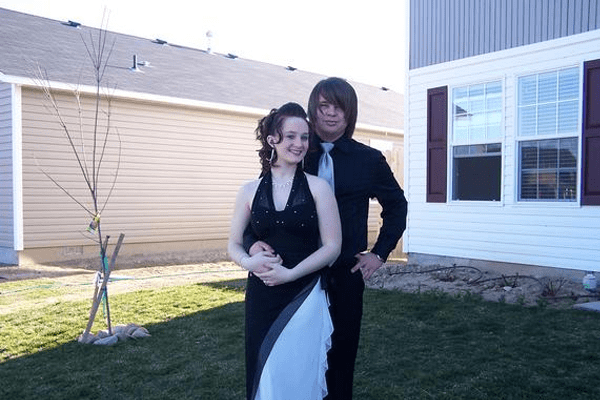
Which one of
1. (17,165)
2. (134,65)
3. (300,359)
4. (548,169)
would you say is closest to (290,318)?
(300,359)

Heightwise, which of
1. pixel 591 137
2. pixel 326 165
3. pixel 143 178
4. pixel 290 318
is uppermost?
pixel 591 137

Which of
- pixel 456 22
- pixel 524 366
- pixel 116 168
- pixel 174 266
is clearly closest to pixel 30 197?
pixel 116 168

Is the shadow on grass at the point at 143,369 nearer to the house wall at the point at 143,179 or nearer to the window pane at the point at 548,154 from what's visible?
the window pane at the point at 548,154

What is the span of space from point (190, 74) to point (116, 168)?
362 cm

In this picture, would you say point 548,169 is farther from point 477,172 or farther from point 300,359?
point 300,359

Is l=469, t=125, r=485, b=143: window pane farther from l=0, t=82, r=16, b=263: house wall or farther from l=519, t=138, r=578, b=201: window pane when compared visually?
l=0, t=82, r=16, b=263: house wall

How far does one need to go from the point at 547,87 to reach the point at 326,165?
5.86 meters

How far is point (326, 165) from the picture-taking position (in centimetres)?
241

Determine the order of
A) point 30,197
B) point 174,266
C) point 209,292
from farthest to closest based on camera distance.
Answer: point 174,266 < point 30,197 < point 209,292

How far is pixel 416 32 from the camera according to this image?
29.3 ft

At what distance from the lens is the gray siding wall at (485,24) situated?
7.06 meters

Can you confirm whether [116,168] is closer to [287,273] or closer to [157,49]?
[157,49]

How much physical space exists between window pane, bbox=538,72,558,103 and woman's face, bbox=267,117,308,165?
5.88m

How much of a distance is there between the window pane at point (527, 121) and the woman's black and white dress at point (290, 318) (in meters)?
5.95
